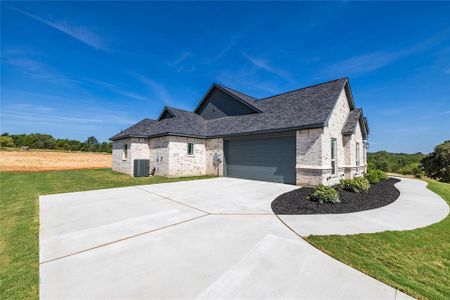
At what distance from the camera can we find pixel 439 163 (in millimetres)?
25719

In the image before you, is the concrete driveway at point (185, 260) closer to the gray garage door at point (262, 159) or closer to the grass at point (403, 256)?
the grass at point (403, 256)

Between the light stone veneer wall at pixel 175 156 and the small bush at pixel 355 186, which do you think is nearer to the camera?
the small bush at pixel 355 186

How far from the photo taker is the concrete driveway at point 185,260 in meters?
2.66

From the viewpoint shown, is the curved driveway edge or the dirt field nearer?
the curved driveway edge

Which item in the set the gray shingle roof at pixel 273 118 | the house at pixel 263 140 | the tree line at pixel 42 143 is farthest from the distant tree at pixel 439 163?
the tree line at pixel 42 143

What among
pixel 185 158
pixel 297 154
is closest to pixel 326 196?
pixel 297 154

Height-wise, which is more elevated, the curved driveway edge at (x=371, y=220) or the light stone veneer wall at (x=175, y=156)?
the light stone veneer wall at (x=175, y=156)

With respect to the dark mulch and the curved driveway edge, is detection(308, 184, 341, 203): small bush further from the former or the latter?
the curved driveway edge

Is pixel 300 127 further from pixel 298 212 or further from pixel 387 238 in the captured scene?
pixel 387 238

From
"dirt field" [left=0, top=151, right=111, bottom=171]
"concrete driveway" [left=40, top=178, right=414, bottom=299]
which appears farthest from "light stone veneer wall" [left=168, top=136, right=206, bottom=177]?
"dirt field" [left=0, top=151, right=111, bottom=171]

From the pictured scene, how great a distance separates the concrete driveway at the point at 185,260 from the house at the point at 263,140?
6.40 metres

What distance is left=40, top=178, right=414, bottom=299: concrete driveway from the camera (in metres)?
2.66

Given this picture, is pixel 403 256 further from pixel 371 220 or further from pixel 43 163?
pixel 43 163

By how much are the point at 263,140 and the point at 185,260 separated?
1056 cm
